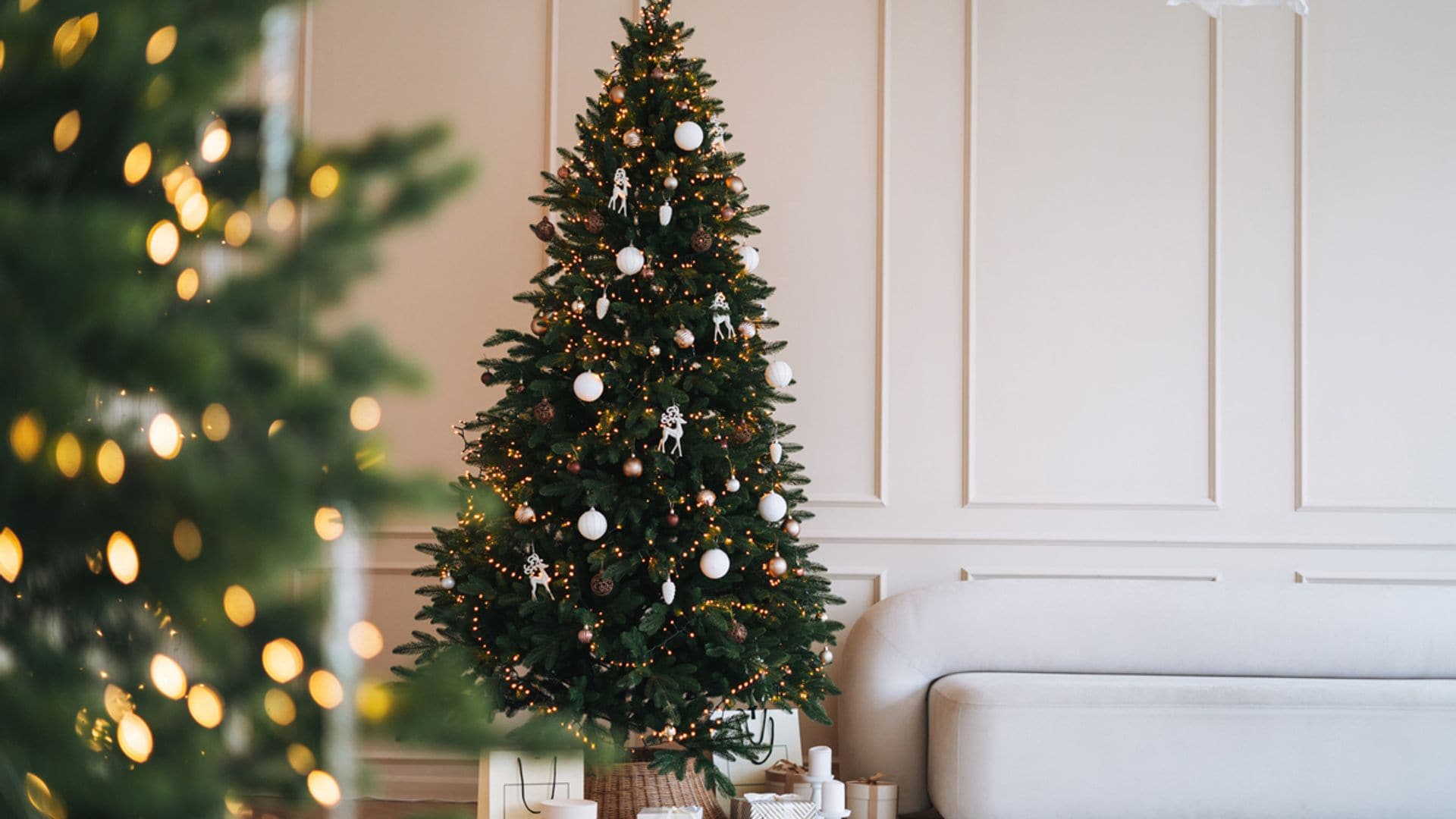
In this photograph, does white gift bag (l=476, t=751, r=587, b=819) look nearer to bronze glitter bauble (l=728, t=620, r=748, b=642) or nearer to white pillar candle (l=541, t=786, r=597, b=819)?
white pillar candle (l=541, t=786, r=597, b=819)

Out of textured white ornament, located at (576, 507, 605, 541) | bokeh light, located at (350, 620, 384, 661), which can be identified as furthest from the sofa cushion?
bokeh light, located at (350, 620, 384, 661)

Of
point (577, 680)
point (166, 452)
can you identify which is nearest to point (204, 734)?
point (166, 452)

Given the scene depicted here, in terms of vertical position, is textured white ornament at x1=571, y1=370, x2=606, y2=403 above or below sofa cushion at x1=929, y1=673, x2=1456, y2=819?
above

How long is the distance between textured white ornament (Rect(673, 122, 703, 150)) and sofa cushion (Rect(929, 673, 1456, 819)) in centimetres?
161

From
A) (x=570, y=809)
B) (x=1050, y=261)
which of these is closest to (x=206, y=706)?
(x=570, y=809)

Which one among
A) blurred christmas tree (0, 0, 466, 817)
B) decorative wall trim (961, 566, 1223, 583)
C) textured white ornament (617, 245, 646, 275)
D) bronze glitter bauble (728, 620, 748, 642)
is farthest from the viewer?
decorative wall trim (961, 566, 1223, 583)

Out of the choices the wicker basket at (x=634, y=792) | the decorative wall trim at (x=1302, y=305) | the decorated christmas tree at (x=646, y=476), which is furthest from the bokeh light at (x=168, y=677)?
the decorative wall trim at (x=1302, y=305)

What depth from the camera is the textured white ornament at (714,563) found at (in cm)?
264

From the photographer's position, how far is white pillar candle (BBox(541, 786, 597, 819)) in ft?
8.14

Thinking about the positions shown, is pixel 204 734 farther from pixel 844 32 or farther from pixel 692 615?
pixel 844 32

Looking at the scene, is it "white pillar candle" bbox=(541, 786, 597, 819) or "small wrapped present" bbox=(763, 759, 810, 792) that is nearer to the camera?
"white pillar candle" bbox=(541, 786, 597, 819)


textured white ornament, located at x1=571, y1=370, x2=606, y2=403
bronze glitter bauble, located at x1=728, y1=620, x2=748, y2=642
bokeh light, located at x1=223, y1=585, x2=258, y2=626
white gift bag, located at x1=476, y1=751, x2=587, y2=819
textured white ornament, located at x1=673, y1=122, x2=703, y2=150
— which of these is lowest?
white gift bag, located at x1=476, y1=751, x2=587, y2=819

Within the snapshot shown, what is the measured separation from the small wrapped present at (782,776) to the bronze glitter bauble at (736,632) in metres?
0.66

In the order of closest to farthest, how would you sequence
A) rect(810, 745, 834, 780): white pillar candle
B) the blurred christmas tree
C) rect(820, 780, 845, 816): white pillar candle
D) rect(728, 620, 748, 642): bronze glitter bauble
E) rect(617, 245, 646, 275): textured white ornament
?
the blurred christmas tree → rect(728, 620, 748, 642): bronze glitter bauble → rect(617, 245, 646, 275): textured white ornament → rect(820, 780, 845, 816): white pillar candle → rect(810, 745, 834, 780): white pillar candle
